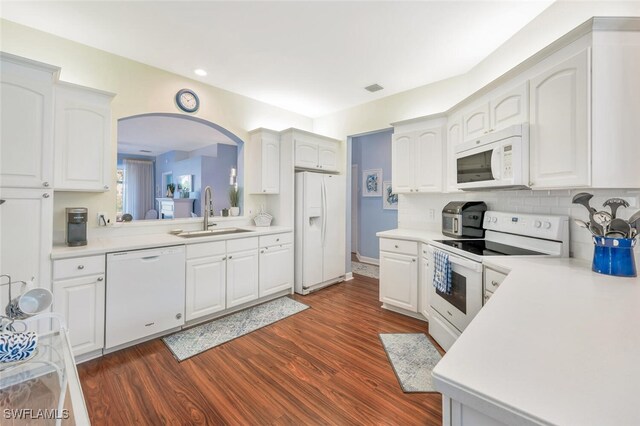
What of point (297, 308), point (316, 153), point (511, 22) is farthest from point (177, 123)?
point (511, 22)

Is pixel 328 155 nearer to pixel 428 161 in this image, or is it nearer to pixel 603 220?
pixel 428 161

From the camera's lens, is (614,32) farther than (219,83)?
No

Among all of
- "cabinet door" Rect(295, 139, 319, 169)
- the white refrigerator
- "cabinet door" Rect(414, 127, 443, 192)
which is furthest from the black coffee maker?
"cabinet door" Rect(414, 127, 443, 192)

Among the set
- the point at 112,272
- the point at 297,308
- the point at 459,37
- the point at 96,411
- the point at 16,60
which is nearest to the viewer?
the point at 96,411

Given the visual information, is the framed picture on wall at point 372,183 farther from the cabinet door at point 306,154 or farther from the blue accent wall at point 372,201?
the cabinet door at point 306,154

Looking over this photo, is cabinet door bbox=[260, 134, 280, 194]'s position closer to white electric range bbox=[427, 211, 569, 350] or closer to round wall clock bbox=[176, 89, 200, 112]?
round wall clock bbox=[176, 89, 200, 112]

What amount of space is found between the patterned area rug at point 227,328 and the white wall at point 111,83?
55.9 inches

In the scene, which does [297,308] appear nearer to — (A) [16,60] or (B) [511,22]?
(A) [16,60]

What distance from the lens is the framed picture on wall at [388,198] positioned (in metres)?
5.27

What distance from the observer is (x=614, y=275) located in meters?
1.45

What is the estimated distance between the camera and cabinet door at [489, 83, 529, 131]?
204 cm

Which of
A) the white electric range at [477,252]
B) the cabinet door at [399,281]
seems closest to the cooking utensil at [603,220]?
the white electric range at [477,252]

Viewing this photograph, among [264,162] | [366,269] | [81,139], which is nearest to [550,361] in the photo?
[81,139]

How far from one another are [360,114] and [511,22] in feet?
7.14
